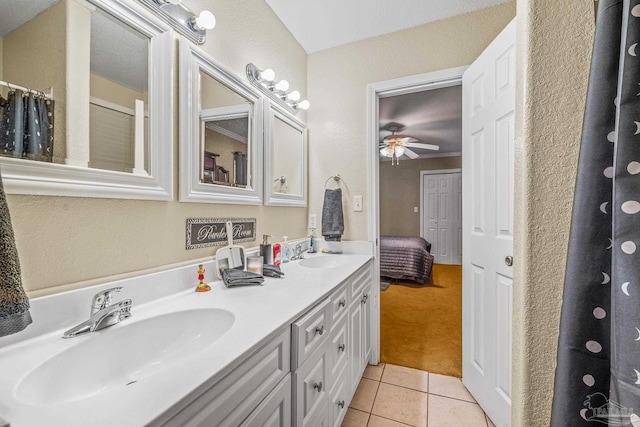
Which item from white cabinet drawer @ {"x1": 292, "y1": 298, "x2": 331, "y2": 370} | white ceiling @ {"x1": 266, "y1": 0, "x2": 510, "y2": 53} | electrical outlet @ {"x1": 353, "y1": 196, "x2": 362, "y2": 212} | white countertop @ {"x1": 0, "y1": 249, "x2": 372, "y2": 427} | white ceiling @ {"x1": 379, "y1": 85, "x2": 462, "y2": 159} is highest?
white ceiling @ {"x1": 266, "y1": 0, "x2": 510, "y2": 53}

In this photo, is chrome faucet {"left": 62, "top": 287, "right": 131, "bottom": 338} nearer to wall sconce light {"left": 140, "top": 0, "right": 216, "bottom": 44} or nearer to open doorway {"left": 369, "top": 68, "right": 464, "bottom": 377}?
wall sconce light {"left": 140, "top": 0, "right": 216, "bottom": 44}

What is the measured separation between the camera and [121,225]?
93cm

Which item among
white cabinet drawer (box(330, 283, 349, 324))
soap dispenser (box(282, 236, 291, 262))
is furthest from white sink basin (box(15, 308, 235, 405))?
soap dispenser (box(282, 236, 291, 262))

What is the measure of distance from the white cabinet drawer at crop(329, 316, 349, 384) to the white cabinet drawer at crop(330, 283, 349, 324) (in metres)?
0.04

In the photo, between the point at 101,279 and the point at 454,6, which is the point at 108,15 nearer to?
the point at 101,279

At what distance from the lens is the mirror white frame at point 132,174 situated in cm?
71

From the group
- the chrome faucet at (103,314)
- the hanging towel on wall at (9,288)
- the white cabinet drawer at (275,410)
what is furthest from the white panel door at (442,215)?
the hanging towel on wall at (9,288)

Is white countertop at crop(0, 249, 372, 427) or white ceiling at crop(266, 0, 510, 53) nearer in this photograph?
white countertop at crop(0, 249, 372, 427)

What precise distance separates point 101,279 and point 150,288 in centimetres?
15

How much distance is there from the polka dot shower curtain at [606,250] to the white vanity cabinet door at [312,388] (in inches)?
26.7

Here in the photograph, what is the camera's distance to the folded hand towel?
1.17 metres

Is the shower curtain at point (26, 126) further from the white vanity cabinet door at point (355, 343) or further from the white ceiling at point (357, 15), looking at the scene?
the white ceiling at point (357, 15)

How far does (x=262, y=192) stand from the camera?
5.54 feet

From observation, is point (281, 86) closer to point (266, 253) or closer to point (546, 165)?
point (266, 253)
